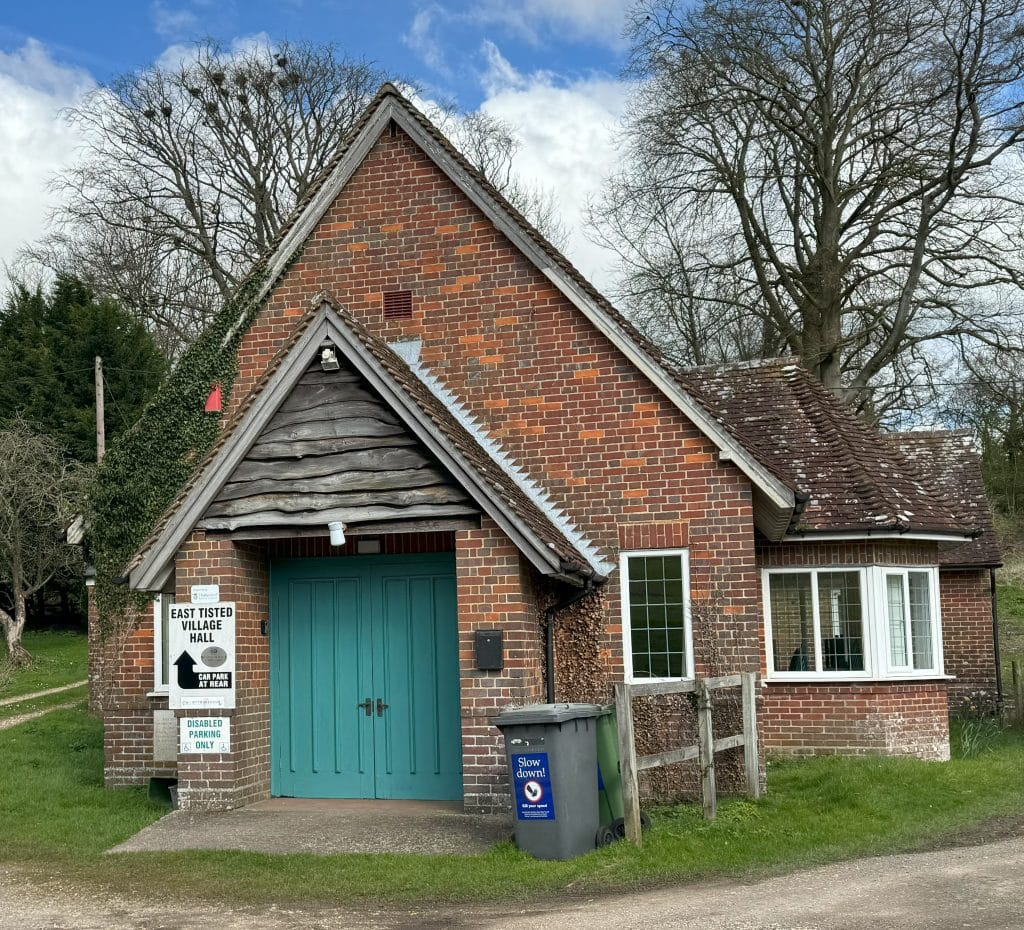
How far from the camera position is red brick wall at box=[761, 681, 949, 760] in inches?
591

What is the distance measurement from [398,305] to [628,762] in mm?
6616

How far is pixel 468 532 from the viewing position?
12016 mm

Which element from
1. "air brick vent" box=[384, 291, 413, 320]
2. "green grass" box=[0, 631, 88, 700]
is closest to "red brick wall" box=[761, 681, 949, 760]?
"air brick vent" box=[384, 291, 413, 320]

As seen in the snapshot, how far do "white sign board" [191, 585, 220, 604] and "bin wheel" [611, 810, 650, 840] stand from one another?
4.54 meters

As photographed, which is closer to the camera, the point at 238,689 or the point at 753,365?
the point at 238,689

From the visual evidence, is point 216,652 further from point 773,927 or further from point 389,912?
point 773,927

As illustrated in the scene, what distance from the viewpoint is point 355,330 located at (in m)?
12.5

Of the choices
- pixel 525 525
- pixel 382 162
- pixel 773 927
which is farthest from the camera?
pixel 382 162

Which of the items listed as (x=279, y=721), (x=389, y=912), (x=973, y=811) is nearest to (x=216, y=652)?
(x=279, y=721)

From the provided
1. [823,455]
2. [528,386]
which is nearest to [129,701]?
[528,386]

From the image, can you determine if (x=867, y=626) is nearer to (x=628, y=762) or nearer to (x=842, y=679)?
(x=842, y=679)

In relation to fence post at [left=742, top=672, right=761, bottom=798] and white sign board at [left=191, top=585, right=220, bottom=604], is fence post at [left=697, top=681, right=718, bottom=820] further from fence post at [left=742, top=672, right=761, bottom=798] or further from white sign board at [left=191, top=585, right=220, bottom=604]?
white sign board at [left=191, top=585, right=220, bottom=604]

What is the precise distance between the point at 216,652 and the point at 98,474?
12.6 ft

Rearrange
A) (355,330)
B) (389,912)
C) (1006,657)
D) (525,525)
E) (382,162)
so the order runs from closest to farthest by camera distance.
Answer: (389,912), (525,525), (355,330), (382,162), (1006,657)
